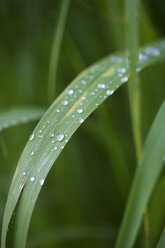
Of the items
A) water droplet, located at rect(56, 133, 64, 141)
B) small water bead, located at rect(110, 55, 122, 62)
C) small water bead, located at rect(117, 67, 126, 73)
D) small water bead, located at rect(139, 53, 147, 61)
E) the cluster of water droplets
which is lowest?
water droplet, located at rect(56, 133, 64, 141)

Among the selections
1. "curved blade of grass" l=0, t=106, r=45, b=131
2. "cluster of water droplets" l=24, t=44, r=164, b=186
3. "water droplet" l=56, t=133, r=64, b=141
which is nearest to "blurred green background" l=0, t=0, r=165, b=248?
"curved blade of grass" l=0, t=106, r=45, b=131

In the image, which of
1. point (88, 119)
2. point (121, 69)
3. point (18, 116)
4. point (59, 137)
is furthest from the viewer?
point (88, 119)

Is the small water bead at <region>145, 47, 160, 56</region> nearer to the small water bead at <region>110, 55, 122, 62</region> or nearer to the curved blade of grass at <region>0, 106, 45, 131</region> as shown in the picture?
the small water bead at <region>110, 55, 122, 62</region>

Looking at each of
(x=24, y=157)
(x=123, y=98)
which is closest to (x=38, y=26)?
(x=123, y=98)

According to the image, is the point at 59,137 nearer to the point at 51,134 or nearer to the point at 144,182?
the point at 51,134

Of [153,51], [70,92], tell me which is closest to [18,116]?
[70,92]
